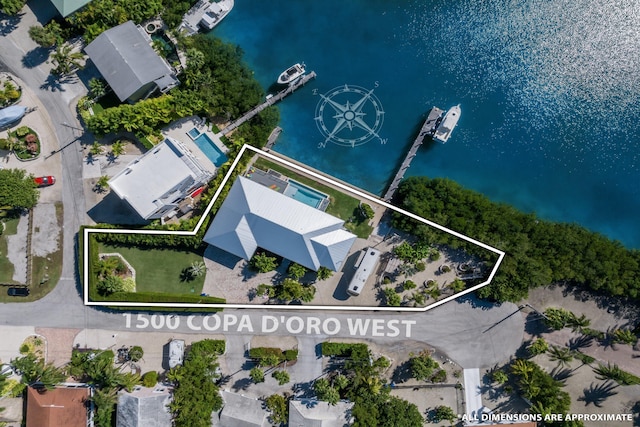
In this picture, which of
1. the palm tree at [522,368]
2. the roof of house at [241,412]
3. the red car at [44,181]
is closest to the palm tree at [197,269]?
the roof of house at [241,412]

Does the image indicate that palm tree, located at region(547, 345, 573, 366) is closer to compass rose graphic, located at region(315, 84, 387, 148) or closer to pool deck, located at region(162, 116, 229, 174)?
compass rose graphic, located at region(315, 84, 387, 148)

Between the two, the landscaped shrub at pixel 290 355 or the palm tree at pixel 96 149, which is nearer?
the landscaped shrub at pixel 290 355

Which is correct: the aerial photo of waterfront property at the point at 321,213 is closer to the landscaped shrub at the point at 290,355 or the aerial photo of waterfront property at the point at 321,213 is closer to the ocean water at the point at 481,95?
the ocean water at the point at 481,95

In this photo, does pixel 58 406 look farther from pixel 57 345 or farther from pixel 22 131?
pixel 22 131

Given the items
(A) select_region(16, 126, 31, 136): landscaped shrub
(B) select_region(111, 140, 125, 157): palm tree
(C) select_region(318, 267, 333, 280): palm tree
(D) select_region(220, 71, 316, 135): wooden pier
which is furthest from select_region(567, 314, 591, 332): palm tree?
(A) select_region(16, 126, 31, 136): landscaped shrub

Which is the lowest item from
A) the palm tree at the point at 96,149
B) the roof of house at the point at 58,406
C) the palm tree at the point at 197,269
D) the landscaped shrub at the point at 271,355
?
the roof of house at the point at 58,406
